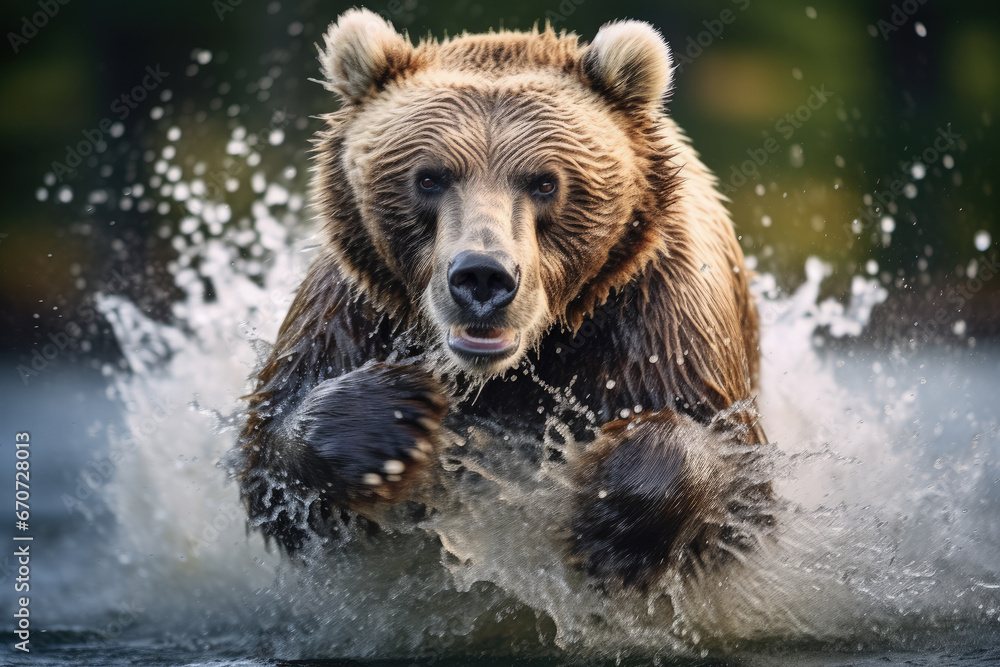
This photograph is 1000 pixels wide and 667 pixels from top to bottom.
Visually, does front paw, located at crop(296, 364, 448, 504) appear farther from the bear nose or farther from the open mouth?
the bear nose

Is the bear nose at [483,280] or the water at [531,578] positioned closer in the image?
the bear nose at [483,280]

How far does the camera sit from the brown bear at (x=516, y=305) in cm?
296

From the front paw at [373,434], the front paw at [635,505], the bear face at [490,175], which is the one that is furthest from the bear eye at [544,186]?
the front paw at [635,505]

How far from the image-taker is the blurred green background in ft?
22.6

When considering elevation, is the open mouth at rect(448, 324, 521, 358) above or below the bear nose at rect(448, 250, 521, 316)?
below

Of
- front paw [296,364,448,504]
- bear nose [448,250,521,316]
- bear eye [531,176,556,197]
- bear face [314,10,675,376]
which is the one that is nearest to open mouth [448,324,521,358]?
bear face [314,10,675,376]

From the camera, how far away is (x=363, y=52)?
327 cm

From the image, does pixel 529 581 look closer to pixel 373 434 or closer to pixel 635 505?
pixel 635 505

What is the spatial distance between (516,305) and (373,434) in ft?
2.07

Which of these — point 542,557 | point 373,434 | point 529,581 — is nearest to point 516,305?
point 373,434

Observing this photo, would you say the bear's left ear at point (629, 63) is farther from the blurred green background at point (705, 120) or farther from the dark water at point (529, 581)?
the blurred green background at point (705, 120)

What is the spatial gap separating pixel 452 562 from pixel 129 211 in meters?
5.23

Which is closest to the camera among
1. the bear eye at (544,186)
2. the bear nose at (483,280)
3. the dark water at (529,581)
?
the bear nose at (483,280)

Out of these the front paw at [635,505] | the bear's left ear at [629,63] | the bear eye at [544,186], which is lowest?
the front paw at [635,505]
